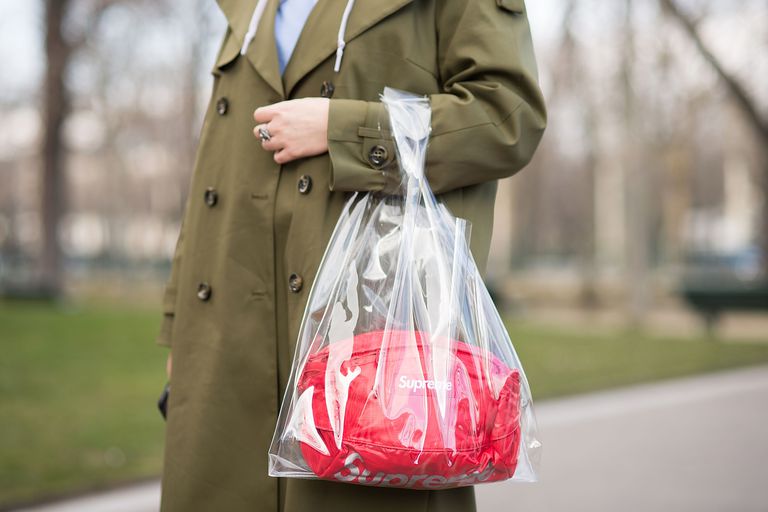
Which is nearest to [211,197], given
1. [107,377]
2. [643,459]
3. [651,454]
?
[643,459]

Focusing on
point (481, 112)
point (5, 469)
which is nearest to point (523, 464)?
point (481, 112)

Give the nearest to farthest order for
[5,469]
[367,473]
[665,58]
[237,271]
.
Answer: [367,473], [237,271], [5,469], [665,58]

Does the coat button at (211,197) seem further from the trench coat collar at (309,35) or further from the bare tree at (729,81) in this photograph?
the bare tree at (729,81)

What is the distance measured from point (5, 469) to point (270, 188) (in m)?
3.57

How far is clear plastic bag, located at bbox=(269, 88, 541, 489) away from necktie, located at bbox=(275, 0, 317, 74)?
0.87 ft

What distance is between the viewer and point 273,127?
160 centimetres

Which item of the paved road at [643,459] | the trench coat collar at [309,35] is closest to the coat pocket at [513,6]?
the trench coat collar at [309,35]

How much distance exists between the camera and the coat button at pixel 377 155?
61.3 inches

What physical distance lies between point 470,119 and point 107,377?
6486 millimetres

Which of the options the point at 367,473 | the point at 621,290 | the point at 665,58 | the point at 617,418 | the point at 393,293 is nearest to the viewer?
the point at 367,473

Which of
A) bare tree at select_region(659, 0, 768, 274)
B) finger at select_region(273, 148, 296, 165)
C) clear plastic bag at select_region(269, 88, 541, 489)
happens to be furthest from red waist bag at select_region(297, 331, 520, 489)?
bare tree at select_region(659, 0, 768, 274)

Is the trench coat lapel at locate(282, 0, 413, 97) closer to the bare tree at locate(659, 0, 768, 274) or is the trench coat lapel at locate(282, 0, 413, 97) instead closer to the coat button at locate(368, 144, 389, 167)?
the coat button at locate(368, 144, 389, 167)

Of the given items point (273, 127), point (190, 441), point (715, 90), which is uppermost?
point (715, 90)

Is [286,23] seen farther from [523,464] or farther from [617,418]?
[617,418]
